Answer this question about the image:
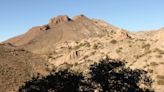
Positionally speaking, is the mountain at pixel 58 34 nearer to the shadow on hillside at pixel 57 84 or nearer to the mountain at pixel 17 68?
the mountain at pixel 17 68

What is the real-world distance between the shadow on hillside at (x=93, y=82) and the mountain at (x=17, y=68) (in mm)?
39714

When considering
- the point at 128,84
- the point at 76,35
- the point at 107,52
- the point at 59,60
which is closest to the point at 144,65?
the point at 107,52

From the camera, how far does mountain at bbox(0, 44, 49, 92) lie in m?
81.6

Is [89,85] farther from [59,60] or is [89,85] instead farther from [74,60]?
[59,60]

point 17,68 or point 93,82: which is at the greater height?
point 17,68

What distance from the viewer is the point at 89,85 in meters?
40.2

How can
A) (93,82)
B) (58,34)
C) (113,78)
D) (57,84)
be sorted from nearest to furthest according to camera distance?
(57,84), (113,78), (93,82), (58,34)

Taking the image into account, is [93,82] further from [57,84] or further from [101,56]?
[101,56]

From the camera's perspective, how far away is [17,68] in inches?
3861

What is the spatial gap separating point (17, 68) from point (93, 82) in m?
61.2

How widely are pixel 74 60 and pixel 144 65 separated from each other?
3177 centimetres

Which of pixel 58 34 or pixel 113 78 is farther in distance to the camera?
pixel 58 34

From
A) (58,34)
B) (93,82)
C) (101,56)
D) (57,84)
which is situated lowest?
(93,82)

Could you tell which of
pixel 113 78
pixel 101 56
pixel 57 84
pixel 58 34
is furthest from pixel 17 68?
pixel 58 34
